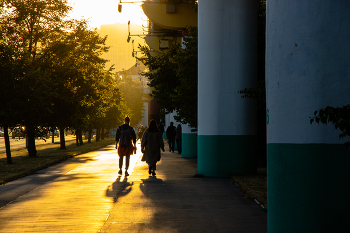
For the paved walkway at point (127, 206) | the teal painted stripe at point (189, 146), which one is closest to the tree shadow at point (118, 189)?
the paved walkway at point (127, 206)

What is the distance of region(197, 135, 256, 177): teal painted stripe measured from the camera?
1276 centimetres

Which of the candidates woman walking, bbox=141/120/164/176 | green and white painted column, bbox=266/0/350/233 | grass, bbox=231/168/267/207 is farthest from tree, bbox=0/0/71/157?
green and white painted column, bbox=266/0/350/233

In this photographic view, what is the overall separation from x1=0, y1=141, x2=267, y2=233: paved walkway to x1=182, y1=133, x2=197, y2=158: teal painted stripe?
11.1 meters

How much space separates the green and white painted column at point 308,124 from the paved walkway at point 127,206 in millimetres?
1400

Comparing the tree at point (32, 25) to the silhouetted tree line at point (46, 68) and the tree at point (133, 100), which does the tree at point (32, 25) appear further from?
the tree at point (133, 100)

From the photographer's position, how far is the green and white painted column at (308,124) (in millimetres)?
4961

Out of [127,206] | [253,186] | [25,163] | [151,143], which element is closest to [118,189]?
[127,206]

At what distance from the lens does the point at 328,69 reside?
5.03 meters

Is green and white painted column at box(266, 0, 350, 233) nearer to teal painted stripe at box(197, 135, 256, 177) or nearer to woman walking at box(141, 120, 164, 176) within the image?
teal painted stripe at box(197, 135, 256, 177)

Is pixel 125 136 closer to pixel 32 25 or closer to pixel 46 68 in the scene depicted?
pixel 46 68

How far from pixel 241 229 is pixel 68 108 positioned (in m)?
20.5

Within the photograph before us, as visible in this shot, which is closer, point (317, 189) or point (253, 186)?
point (317, 189)

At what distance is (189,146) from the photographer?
23.7 metres

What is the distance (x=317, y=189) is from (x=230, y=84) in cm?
795
